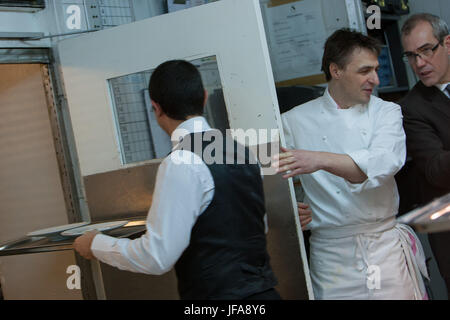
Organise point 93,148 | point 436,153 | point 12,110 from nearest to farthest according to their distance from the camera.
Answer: point 436,153 < point 93,148 < point 12,110

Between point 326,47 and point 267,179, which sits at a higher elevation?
point 326,47

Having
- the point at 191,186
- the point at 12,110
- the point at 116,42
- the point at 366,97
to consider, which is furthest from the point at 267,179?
the point at 12,110

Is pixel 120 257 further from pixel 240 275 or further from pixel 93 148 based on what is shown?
pixel 93 148

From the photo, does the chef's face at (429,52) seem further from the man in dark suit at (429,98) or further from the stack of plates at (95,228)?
the stack of plates at (95,228)

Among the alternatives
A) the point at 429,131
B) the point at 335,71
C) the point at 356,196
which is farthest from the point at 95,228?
the point at 429,131

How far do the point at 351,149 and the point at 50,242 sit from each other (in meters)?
0.99

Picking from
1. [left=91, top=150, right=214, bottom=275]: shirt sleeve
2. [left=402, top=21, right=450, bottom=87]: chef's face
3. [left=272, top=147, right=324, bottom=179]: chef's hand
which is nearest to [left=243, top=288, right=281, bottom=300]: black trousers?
[left=91, top=150, right=214, bottom=275]: shirt sleeve

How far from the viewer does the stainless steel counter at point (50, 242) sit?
1.45m

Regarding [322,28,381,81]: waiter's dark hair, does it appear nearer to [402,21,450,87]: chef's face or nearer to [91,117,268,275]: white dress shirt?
[402,21,450,87]: chef's face

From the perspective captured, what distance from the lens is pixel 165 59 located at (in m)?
1.79

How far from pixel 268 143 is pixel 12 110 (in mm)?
1107

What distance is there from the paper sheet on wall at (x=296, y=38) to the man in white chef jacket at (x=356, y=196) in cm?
43

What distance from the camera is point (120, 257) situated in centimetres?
131

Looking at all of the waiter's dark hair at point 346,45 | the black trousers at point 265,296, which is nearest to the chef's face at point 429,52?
the waiter's dark hair at point 346,45
